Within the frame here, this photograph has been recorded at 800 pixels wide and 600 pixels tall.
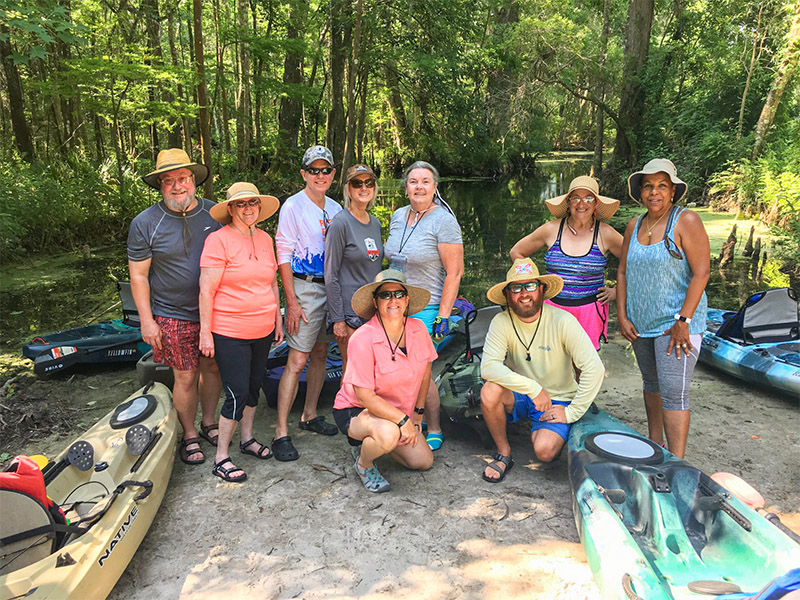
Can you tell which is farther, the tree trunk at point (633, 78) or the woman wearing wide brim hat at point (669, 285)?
the tree trunk at point (633, 78)

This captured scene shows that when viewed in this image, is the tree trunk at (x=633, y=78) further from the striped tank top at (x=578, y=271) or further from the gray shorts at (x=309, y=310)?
the gray shorts at (x=309, y=310)

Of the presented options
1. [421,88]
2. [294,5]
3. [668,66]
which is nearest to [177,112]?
[294,5]

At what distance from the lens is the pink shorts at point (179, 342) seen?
11.5 feet

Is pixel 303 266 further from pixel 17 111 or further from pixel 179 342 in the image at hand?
pixel 17 111

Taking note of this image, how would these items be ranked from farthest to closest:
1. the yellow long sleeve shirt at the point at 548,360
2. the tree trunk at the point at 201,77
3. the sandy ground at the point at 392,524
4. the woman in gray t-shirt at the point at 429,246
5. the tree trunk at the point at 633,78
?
the tree trunk at the point at 633,78, the tree trunk at the point at 201,77, the woman in gray t-shirt at the point at 429,246, the yellow long sleeve shirt at the point at 548,360, the sandy ground at the point at 392,524

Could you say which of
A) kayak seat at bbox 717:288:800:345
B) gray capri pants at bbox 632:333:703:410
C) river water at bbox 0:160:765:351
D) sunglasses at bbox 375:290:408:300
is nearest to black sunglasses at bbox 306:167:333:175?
sunglasses at bbox 375:290:408:300

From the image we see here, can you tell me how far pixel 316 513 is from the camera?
3238 millimetres

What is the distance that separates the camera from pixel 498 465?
3564mm

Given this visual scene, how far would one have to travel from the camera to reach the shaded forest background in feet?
38.8

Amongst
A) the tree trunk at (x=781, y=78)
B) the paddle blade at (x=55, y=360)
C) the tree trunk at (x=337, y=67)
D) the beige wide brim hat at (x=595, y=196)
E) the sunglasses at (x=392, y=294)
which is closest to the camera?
the sunglasses at (x=392, y=294)

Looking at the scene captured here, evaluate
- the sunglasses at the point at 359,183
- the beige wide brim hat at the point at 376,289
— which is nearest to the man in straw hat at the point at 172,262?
the sunglasses at the point at 359,183

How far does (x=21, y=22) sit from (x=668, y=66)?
19.0m

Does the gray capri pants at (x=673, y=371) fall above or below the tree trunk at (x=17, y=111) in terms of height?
below

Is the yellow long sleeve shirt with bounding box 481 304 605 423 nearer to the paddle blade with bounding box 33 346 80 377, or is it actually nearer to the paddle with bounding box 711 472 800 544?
the paddle with bounding box 711 472 800 544
